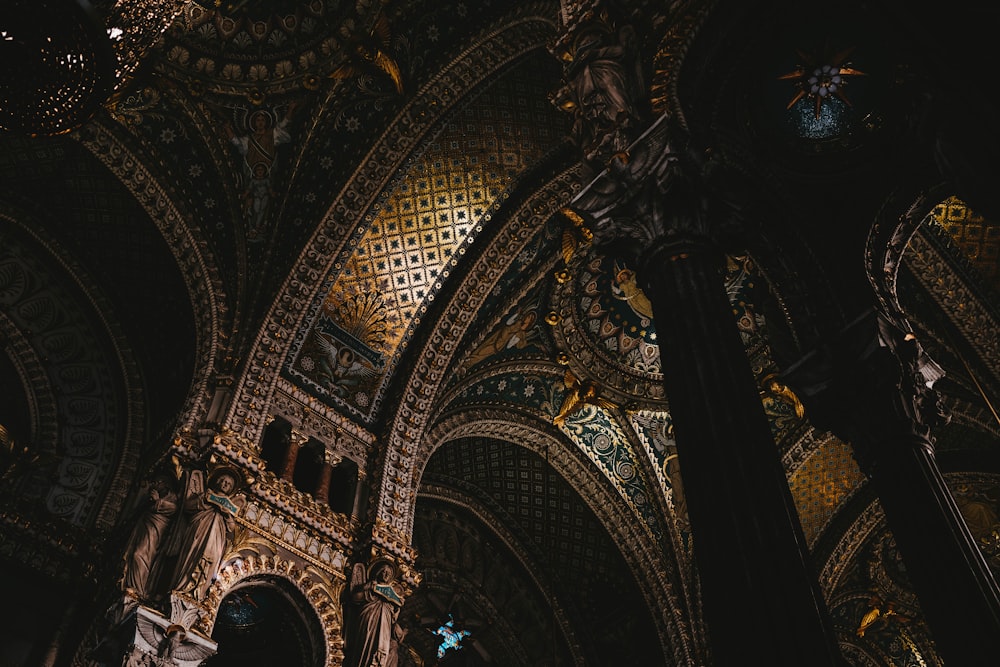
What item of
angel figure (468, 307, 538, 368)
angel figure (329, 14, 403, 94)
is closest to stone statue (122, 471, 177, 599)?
angel figure (468, 307, 538, 368)

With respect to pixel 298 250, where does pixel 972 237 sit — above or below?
above

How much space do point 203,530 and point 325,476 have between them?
63.6 inches

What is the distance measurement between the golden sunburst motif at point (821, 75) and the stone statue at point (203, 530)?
550cm

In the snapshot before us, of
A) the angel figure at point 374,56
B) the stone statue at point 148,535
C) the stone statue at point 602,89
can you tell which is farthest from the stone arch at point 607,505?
the stone statue at point 602,89

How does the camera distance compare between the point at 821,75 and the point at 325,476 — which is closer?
the point at 821,75

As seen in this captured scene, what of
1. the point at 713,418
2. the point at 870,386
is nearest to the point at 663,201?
the point at 713,418

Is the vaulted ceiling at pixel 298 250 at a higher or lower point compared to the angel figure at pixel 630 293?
lower

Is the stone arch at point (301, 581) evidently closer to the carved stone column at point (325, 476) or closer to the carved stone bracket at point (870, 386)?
the carved stone column at point (325, 476)

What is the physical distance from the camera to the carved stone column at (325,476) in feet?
25.5

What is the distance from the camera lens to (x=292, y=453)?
7.86 m

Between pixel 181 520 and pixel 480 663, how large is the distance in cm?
536

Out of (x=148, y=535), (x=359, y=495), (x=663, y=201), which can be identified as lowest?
(x=148, y=535)

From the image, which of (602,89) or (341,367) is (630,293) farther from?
(602,89)

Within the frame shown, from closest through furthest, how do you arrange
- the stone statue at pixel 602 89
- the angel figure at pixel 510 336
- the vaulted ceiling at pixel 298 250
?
the stone statue at pixel 602 89
the vaulted ceiling at pixel 298 250
the angel figure at pixel 510 336
